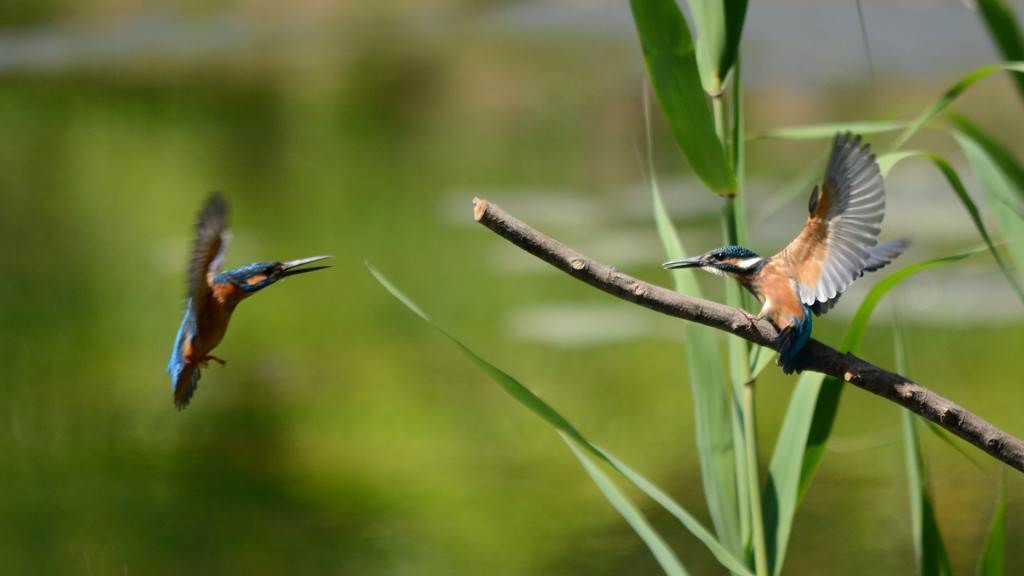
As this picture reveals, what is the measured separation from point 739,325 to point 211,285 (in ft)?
0.38

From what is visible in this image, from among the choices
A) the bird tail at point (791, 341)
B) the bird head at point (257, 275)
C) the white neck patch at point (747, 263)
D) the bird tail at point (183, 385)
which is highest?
the white neck patch at point (747, 263)

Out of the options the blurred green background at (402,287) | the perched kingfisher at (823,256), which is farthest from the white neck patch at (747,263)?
the blurred green background at (402,287)

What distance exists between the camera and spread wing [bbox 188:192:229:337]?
16 centimetres

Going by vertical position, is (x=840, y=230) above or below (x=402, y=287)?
below

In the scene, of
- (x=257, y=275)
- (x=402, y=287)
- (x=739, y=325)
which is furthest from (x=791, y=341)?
(x=402, y=287)

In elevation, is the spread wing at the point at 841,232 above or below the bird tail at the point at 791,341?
above

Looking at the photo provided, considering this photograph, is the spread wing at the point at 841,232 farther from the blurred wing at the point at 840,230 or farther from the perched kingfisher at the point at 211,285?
the perched kingfisher at the point at 211,285

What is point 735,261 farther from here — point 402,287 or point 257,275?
point 402,287

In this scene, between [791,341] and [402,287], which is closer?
[791,341]

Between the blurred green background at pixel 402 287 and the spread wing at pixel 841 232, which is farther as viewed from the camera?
the blurred green background at pixel 402 287

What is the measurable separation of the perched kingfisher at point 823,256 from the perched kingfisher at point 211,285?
9cm

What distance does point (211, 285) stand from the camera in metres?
0.19

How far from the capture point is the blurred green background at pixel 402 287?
1.06 m

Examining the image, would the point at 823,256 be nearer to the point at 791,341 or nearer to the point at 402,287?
the point at 791,341
